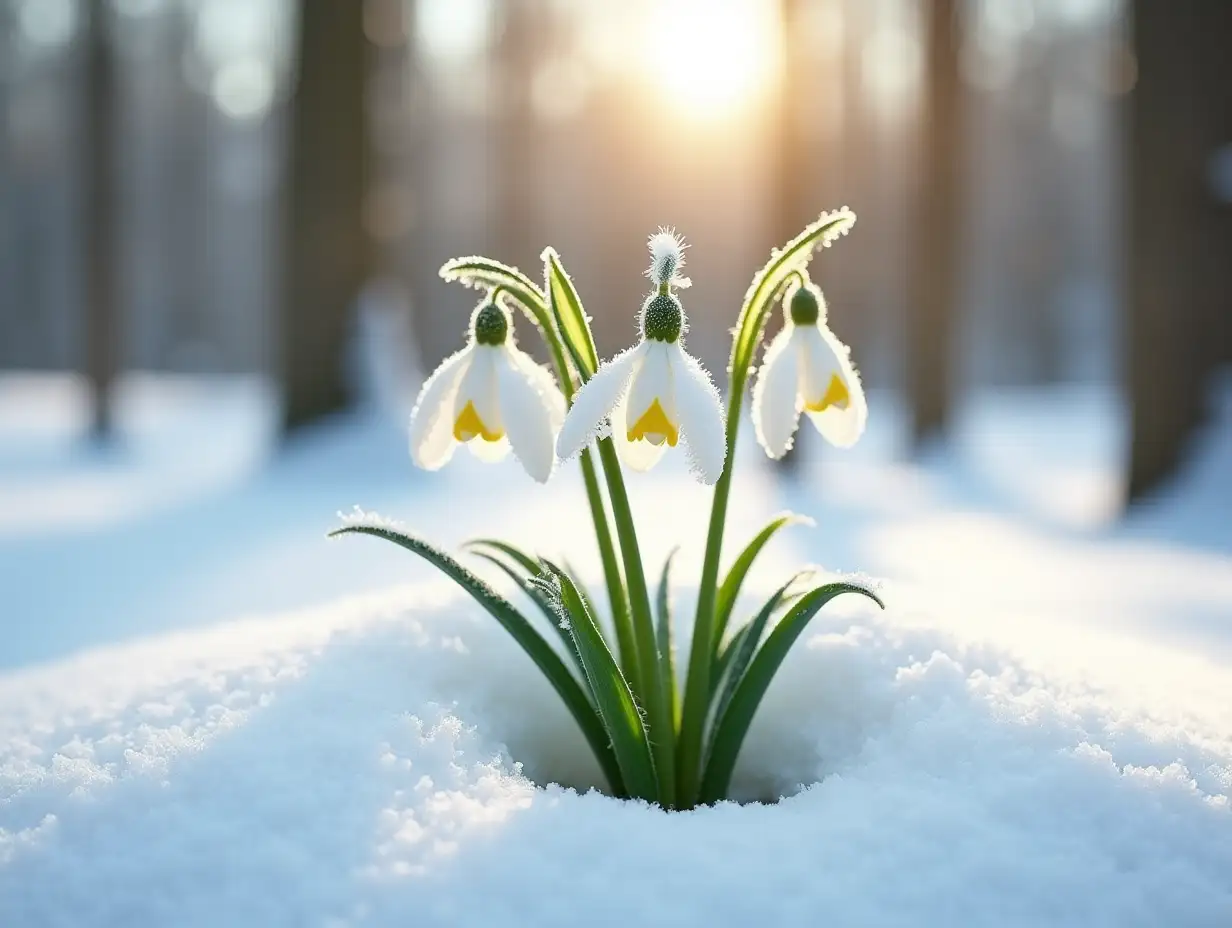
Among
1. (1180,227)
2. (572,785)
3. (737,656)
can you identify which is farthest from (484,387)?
(1180,227)

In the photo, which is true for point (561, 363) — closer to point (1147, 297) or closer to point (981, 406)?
point (1147, 297)

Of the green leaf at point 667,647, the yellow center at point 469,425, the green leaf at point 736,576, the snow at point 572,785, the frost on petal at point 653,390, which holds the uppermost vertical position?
the frost on petal at point 653,390

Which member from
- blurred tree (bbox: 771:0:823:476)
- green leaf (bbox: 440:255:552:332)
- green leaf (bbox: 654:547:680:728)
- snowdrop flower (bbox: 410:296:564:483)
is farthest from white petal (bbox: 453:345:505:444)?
blurred tree (bbox: 771:0:823:476)

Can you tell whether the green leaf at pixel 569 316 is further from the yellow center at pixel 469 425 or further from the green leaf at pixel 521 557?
the green leaf at pixel 521 557

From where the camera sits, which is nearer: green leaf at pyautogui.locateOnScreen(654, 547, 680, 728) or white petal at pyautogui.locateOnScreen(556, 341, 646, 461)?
white petal at pyautogui.locateOnScreen(556, 341, 646, 461)

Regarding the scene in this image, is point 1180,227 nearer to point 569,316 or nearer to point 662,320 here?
point 569,316

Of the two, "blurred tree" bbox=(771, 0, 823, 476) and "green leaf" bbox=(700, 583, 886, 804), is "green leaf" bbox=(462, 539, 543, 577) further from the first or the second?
"blurred tree" bbox=(771, 0, 823, 476)

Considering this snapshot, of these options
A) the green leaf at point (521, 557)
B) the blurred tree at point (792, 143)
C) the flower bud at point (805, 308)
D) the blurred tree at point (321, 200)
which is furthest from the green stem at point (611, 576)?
the blurred tree at point (321, 200)
